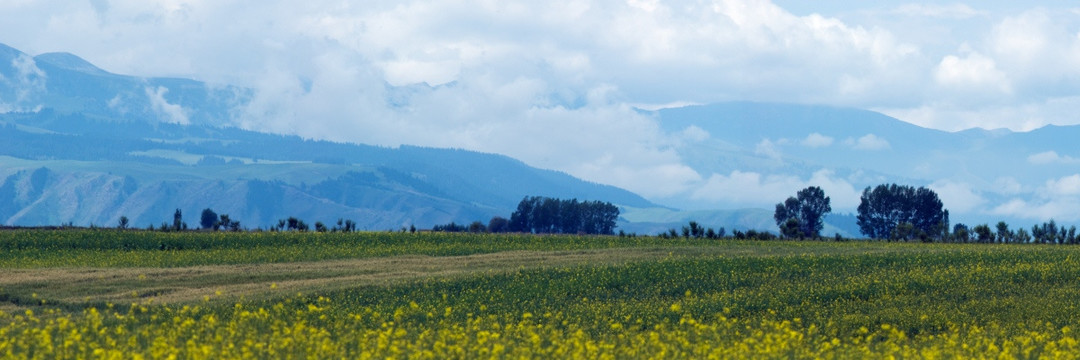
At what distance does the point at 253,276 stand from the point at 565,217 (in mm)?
97716

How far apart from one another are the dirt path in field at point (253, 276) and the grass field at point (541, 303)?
11cm

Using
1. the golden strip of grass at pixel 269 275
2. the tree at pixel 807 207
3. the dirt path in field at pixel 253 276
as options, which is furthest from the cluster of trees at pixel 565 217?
the dirt path in field at pixel 253 276

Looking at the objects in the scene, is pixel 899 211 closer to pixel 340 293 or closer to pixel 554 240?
pixel 554 240

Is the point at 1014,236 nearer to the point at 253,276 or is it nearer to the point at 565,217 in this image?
the point at 253,276

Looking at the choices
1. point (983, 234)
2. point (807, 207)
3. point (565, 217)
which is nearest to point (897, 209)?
point (807, 207)

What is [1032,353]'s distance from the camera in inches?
1007

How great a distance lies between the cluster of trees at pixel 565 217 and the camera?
138125 mm

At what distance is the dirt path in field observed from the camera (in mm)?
38344

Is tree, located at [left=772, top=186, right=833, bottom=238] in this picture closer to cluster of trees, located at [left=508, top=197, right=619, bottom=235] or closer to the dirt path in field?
cluster of trees, located at [left=508, top=197, right=619, bottom=235]

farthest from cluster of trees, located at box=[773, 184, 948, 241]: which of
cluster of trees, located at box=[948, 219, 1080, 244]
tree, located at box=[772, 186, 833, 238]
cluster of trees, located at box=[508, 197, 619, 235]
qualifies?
cluster of trees, located at box=[948, 219, 1080, 244]

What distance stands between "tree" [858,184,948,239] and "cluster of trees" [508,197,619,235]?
1043 inches

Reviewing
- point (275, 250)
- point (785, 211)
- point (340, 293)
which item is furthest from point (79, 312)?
point (785, 211)

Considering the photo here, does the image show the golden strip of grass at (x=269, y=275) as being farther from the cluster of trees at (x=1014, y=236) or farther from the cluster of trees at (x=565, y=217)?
the cluster of trees at (x=565, y=217)

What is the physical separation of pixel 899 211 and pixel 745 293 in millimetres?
100172
